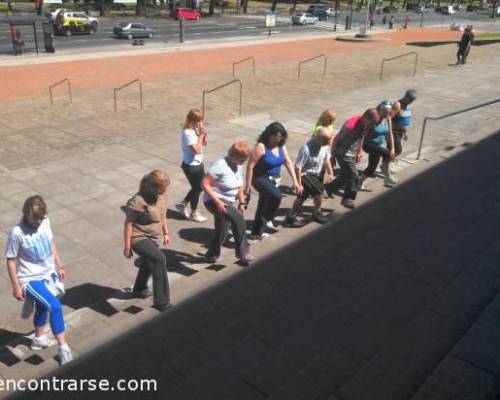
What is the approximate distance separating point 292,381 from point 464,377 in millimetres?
1103

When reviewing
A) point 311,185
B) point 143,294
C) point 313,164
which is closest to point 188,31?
point 313,164

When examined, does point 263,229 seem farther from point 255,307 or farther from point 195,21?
point 195,21

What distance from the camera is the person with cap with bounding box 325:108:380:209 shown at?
696 cm

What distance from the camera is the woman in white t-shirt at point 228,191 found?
554 centimetres

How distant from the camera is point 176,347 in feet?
13.6

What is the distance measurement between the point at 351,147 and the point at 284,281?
272 centimetres

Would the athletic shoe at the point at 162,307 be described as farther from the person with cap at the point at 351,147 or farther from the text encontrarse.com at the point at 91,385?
the person with cap at the point at 351,147

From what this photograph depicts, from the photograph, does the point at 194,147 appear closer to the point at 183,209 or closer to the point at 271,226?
the point at 183,209

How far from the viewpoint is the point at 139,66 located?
23.3 meters

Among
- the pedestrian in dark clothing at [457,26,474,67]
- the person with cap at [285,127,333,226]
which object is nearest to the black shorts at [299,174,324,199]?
the person with cap at [285,127,333,226]

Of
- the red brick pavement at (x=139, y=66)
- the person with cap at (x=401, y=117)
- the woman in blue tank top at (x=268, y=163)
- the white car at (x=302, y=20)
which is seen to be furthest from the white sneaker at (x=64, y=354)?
the white car at (x=302, y=20)

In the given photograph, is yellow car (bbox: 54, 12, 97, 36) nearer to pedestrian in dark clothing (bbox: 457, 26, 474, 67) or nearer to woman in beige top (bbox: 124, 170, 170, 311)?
pedestrian in dark clothing (bbox: 457, 26, 474, 67)

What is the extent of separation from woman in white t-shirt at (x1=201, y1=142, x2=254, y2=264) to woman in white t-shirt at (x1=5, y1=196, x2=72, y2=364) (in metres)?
1.78

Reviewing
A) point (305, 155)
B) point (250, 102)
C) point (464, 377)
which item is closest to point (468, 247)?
point (305, 155)
